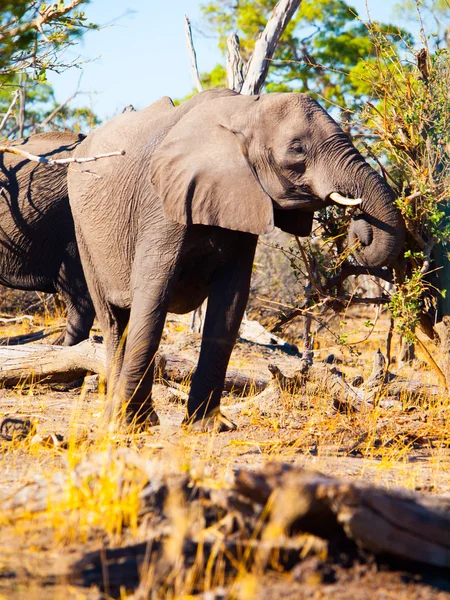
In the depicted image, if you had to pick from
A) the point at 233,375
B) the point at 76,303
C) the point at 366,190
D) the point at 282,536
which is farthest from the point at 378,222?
the point at 76,303

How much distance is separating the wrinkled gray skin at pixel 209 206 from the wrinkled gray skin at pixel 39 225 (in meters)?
2.35

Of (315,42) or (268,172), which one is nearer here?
(268,172)

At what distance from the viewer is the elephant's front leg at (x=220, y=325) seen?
243 inches

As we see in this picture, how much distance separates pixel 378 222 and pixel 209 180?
118 cm

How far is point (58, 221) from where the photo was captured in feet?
29.6

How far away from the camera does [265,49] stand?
9.58m

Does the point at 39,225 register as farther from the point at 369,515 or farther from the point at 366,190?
the point at 369,515

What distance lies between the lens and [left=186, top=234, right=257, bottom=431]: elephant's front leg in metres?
6.18

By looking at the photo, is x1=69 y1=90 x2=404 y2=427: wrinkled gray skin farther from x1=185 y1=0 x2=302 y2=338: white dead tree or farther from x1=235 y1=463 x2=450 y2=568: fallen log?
x1=185 y1=0 x2=302 y2=338: white dead tree

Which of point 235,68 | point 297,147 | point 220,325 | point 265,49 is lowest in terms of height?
point 220,325

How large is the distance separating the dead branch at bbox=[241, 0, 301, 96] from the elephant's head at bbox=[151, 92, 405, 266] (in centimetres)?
352

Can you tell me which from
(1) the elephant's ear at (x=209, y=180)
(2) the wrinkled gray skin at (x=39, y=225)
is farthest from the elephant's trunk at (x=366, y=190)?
(2) the wrinkled gray skin at (x=39, y=225)

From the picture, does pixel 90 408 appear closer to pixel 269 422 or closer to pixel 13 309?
pixel 269 422

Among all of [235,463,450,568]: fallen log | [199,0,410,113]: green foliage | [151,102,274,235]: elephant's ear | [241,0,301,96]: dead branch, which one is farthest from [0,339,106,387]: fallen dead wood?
[199,0,410,113]: green foliage
